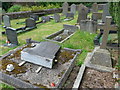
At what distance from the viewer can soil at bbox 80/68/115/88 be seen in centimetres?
389

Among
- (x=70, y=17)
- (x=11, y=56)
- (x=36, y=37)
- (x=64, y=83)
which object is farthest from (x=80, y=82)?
(x=70, y=17)

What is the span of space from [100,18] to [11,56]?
9704mm

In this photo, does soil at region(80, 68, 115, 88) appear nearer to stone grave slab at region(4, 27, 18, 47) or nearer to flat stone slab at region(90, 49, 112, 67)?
flat stone slab at region(90, 49, 112, 67)

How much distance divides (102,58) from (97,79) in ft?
3.02

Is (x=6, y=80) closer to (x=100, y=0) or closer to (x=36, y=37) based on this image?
(x=36, y=37)

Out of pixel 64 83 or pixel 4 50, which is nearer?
pixel 64 83

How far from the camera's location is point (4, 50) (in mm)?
6516

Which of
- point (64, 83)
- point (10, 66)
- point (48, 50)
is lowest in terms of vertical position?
point (64, 83)

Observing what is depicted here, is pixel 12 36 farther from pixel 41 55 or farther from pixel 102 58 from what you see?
pixel 102 58

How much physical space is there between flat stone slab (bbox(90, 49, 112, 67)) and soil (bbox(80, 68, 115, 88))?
0.38m

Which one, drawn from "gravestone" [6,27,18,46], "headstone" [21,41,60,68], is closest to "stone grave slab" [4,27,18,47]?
"gravestone" [6,27,18,46]

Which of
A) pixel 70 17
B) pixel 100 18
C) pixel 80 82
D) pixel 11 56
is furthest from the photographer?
pixel 70 17

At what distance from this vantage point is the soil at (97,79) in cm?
389

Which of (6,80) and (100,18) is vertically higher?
(100,18)
